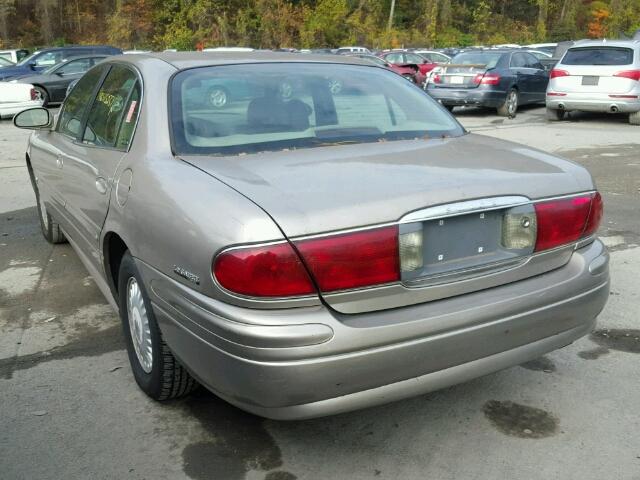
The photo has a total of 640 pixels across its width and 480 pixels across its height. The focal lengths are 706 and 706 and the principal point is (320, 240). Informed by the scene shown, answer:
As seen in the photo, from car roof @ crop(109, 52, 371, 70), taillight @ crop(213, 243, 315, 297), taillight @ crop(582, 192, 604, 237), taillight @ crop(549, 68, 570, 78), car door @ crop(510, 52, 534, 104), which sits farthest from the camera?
car door @ crop(510, 52, 534, 104)

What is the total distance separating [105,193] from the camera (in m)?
3.38

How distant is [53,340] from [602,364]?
119 inches

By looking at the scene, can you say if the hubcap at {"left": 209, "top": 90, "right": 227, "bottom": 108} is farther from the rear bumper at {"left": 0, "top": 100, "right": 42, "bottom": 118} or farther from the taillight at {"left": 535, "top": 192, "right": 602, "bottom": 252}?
the rear bumper at {"left": 0, "top": 100, "right": 42, "bottom": 118}

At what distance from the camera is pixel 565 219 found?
9.43ft

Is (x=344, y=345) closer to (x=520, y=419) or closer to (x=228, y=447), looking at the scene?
(x=228, y=447)

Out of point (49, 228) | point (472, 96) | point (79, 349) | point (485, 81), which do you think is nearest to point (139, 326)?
point (79, 349)

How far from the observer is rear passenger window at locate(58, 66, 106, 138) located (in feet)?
14.1

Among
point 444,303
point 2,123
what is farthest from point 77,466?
point 2,123

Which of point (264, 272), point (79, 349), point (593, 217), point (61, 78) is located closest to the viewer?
point (264, 272)

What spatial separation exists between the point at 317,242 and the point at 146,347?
1247mm

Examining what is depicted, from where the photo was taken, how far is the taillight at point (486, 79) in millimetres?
15438

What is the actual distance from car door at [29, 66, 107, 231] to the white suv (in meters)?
11.5

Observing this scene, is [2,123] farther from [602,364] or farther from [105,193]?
[602,364]

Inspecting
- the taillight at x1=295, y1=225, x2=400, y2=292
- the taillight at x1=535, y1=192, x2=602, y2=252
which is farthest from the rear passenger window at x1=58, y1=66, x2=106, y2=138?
the taillight at x1=535, y1=192, x2=602, y2=252
